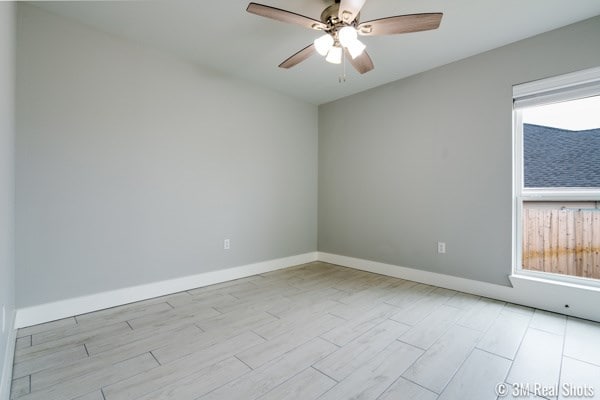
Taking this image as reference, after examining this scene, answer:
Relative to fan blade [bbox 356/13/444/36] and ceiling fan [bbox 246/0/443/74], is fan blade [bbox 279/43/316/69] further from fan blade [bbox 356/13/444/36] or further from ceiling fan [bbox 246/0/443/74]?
fan blade [bbox 356/13/444/36]

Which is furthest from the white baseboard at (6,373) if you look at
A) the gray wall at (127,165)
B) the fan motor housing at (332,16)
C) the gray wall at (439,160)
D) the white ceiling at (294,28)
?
the gray wall at (439,160)

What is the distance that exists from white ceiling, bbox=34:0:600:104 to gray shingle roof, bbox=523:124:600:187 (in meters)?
0.93

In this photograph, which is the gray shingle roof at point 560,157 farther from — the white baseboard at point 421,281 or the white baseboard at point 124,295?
the white baseboard at point 124,295

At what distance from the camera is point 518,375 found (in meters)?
1.55

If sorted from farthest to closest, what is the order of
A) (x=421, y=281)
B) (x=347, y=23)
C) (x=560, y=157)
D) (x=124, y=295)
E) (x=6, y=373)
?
(x=421, y=281) → (x=124, y=295) → (x=560, y=157) → (x=347, y=23) → (x=6, y=373)

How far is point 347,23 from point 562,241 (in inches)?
106

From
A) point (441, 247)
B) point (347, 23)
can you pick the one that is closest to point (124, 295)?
point (347, 23)

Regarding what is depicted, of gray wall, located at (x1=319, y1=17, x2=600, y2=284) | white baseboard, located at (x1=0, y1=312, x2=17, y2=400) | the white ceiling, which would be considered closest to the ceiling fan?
the white ceiling

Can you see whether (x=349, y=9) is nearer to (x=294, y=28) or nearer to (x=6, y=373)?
(x=294, y=28)

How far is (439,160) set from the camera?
10.1 feet

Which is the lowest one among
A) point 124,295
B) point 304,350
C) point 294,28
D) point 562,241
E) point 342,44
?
point 304,350

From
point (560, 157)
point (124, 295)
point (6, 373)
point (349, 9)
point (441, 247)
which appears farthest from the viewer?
point (441, 247)

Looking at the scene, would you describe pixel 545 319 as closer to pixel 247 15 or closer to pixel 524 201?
pixel 524 201

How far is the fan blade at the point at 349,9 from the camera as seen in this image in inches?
65.5
